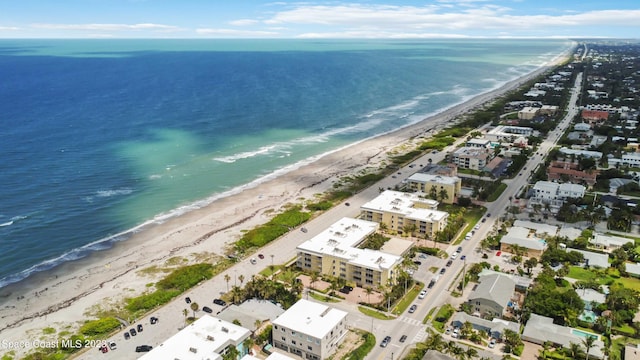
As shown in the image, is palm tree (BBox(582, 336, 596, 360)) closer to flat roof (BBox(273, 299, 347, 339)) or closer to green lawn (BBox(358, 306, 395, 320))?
A: green lawn (BBox(358, 306, 395, 320))

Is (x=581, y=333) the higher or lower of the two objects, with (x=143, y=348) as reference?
lower

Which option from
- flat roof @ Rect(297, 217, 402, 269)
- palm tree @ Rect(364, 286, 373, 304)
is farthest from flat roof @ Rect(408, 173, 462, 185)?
palm tree @ Rect(364, 286, 373, 304)

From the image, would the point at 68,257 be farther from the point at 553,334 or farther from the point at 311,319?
the point at 553,334

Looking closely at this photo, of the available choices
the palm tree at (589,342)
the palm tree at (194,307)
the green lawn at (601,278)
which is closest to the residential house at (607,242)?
the green lawn at (601,278)

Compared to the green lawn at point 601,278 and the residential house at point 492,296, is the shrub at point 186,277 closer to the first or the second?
the residential house at point 492,296

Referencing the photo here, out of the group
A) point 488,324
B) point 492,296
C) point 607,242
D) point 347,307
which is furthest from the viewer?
point 607,242

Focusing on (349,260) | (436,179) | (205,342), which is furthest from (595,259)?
(205,342)
